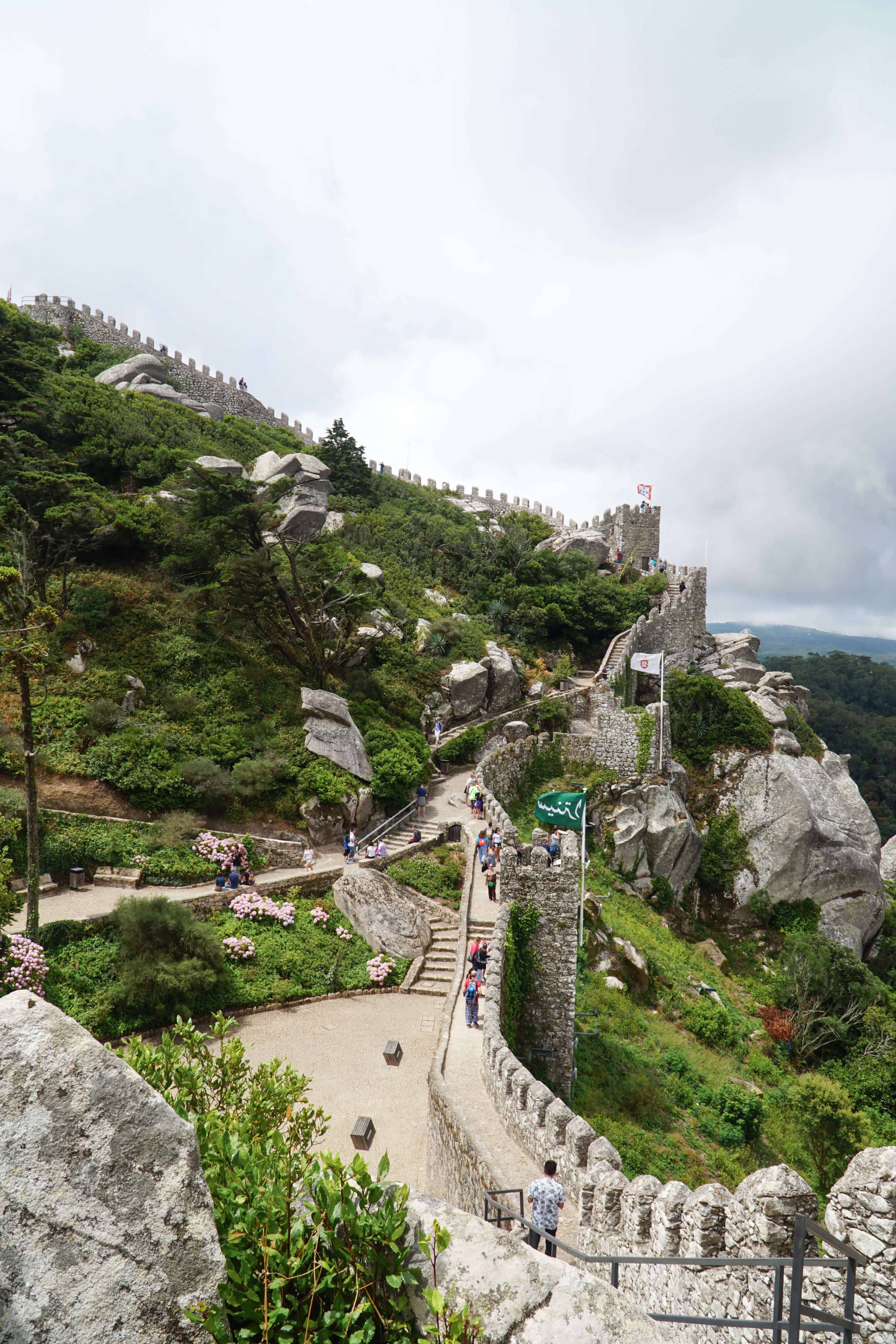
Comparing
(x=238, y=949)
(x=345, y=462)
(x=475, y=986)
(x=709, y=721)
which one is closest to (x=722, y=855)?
(x=709, y=721)

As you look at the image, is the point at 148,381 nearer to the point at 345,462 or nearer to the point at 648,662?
the point at 345,462

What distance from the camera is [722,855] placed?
→ 27.5 metres

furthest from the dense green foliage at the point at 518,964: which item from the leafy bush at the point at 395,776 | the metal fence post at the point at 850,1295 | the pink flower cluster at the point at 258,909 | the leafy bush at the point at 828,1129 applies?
the metal fence post at the point at 850,1295

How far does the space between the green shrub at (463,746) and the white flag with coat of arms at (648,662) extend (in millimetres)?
7227

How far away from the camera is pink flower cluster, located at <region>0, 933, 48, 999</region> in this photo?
12.7 metres

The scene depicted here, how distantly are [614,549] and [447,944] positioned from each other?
37.3m

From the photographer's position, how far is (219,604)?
2483 centimetres

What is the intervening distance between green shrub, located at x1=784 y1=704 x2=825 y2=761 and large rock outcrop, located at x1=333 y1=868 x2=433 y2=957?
22366 mm

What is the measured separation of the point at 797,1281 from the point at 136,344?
64157 mm

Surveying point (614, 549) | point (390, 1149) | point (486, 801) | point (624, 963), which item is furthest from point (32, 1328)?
point (614, 549)

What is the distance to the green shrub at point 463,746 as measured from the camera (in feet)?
91.2

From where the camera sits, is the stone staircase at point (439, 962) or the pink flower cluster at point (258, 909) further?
the pink flower cluster at point (258, 909)

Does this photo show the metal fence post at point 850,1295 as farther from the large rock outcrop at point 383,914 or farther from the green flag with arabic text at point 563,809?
the green flag with arabic text at point 563,809

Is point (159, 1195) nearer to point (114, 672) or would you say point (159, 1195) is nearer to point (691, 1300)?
point (691, 1300)
